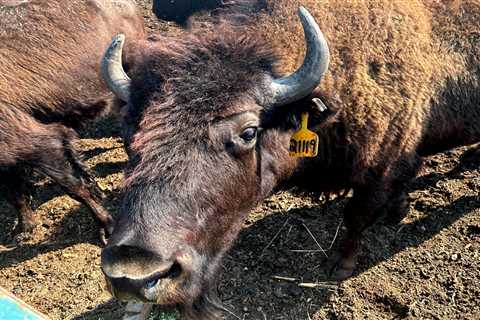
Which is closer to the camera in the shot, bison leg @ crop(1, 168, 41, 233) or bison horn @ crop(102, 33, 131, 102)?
bison horn @ crop(102, 33, 131, 102)

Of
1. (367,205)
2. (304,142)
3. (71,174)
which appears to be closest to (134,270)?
(304,142)

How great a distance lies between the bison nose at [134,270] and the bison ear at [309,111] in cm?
110

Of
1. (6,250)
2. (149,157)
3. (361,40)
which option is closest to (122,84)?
(149,157)

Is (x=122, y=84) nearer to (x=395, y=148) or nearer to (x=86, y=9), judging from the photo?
(x=395, y=148)

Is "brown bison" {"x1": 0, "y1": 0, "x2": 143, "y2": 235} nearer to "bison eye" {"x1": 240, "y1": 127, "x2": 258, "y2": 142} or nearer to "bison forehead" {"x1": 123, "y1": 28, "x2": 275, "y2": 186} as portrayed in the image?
"bison forehead" {"x1": 123, "y1": 28, "x2": 275, "y2": 186}

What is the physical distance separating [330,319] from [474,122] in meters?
2.25

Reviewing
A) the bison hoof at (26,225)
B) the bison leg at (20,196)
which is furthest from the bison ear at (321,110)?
the bison hoof at (26,225)

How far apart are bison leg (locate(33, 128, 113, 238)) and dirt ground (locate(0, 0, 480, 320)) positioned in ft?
1.23

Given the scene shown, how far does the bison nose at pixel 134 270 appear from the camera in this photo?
224cm

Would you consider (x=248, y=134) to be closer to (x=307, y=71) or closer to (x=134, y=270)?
(x=307, y=71)

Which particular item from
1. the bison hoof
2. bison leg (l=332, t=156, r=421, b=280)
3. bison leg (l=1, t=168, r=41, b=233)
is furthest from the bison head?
the bison hoof

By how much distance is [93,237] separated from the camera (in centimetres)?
502

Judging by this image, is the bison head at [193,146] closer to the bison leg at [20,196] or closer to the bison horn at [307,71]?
the bison horn at [307,71]

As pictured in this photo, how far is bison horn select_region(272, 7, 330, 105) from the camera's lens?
265 centimetres
